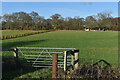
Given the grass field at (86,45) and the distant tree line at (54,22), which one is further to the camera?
the distant tree line at (54,22)

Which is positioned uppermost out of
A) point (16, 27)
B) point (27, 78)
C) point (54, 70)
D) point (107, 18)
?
point (107, 18)

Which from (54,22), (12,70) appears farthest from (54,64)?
(54,22)

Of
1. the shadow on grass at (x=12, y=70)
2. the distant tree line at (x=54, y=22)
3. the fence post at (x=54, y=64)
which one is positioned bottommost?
the shadow on grass at (x=12, y=70)

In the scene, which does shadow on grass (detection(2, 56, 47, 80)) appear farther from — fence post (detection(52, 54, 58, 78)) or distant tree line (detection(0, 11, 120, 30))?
distant tree line (detection(0, 11, 120, 30))

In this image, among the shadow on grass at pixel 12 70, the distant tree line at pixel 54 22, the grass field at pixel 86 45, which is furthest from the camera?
the distant tree line at pixel 54 22

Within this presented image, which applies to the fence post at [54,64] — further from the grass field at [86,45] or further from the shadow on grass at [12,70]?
the grass field at [86,45]

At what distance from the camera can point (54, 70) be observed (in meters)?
4.25

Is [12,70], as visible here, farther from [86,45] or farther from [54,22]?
[54,22]

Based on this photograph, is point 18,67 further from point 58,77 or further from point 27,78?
point 58,77

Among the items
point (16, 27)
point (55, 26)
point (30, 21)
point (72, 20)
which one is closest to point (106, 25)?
point (72, 20)

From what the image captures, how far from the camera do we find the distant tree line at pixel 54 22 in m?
65.5

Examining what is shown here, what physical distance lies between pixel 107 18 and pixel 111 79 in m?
80.7

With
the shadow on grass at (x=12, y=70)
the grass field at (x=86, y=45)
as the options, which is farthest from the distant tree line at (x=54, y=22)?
the shadow on grass at (x=12, y=70)

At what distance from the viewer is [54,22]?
240ft
